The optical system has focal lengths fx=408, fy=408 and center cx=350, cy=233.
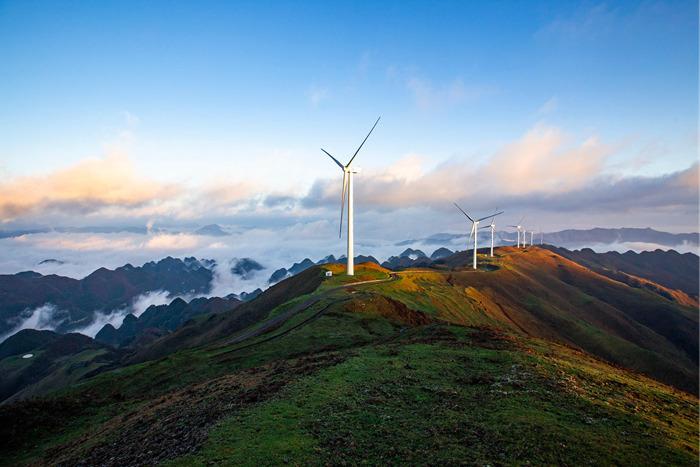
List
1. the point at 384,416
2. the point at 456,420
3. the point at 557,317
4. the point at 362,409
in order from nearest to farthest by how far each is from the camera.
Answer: the point at 456,420 < the point at 384,416 < the point at 362,409 < the point at 557,317

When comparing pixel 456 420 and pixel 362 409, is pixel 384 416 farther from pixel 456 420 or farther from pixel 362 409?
pixel 456 420

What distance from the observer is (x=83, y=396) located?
50094 mm

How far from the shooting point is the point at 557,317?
153 m

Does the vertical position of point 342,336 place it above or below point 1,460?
above

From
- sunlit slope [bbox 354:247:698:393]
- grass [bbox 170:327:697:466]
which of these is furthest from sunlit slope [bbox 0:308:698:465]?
sunlit slope [bbox 354:247:698:393]

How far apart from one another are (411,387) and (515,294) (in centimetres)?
15361

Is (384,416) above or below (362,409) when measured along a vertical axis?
above

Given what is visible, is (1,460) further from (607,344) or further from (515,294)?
(515,294)

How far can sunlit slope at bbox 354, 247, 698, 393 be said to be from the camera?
102m

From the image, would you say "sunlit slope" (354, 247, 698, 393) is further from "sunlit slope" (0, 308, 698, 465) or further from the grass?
the grass

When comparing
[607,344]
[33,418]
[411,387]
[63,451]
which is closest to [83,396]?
[33,418]

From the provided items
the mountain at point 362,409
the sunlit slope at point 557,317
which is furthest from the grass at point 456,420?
the sunlit slope at point 557,317

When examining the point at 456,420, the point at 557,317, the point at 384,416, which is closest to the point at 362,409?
the point at 384,416

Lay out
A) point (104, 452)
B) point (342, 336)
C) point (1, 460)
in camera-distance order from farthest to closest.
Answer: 1. point (342, 336)
2. point (1, 460)
3. point (104, 452)
